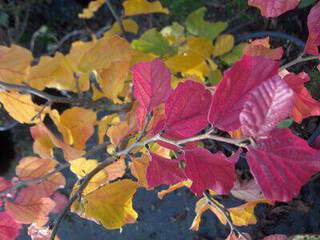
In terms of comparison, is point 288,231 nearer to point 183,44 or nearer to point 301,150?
point 183,44

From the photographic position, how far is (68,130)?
2.65 feet

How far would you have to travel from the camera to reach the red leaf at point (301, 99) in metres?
0.59

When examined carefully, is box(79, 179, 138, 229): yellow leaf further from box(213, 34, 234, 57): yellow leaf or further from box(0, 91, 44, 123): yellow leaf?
box(213, 34, 234, 57): yellow leaf

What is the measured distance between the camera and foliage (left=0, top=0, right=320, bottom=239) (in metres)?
0.36

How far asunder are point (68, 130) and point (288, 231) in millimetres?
887

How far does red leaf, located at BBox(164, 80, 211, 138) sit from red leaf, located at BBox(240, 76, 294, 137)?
11cm

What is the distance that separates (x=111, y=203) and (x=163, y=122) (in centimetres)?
22

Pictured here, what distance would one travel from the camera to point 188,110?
18.2 inches

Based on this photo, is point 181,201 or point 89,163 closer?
point 89,163

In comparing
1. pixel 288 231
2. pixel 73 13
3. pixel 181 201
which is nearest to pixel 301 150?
pixel 288 231

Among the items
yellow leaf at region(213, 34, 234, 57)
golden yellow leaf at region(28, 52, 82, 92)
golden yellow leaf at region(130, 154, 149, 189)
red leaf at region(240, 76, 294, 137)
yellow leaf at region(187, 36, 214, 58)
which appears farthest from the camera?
yellow leaf at region(213, 34, 234, 57)

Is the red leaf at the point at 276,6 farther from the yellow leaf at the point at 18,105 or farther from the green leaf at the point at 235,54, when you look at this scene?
the green leaf at the point at 235,54

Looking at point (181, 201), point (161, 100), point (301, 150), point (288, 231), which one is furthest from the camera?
point (181, 201)

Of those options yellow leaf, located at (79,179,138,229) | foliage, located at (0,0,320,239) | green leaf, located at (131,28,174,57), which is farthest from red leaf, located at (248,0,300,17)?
green leaf, located at (131,28,174,57)
